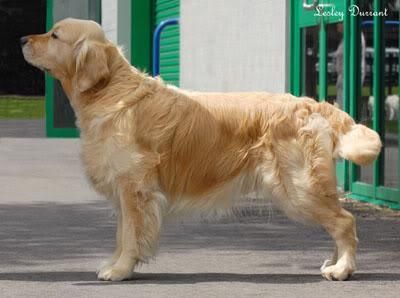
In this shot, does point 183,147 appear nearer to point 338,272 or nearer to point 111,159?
point 111,159

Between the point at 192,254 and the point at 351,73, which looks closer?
the point at 192,254

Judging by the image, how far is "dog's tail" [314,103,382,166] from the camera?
299 inches

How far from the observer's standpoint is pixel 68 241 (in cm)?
953

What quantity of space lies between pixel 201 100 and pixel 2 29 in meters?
39.5

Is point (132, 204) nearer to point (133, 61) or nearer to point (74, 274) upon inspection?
point (74, 274)

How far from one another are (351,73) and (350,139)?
5200 mm

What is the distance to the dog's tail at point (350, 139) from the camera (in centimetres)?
761

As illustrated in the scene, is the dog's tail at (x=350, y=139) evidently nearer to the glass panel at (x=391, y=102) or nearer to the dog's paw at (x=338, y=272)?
the dog's paw at (x=338, y=272)

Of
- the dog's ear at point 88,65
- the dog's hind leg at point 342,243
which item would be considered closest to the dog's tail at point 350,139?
the dog's hind leg at point 342,243

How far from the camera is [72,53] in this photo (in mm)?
7629

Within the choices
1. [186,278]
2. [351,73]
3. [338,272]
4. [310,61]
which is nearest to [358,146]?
[338,272]

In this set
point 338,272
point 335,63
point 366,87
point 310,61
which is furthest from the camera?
point 310,61

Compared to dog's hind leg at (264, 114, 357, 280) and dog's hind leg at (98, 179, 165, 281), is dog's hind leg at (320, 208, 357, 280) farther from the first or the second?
dog's hind leg at (98, 179, 165, 281)

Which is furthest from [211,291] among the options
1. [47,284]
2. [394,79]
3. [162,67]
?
[162,67]
